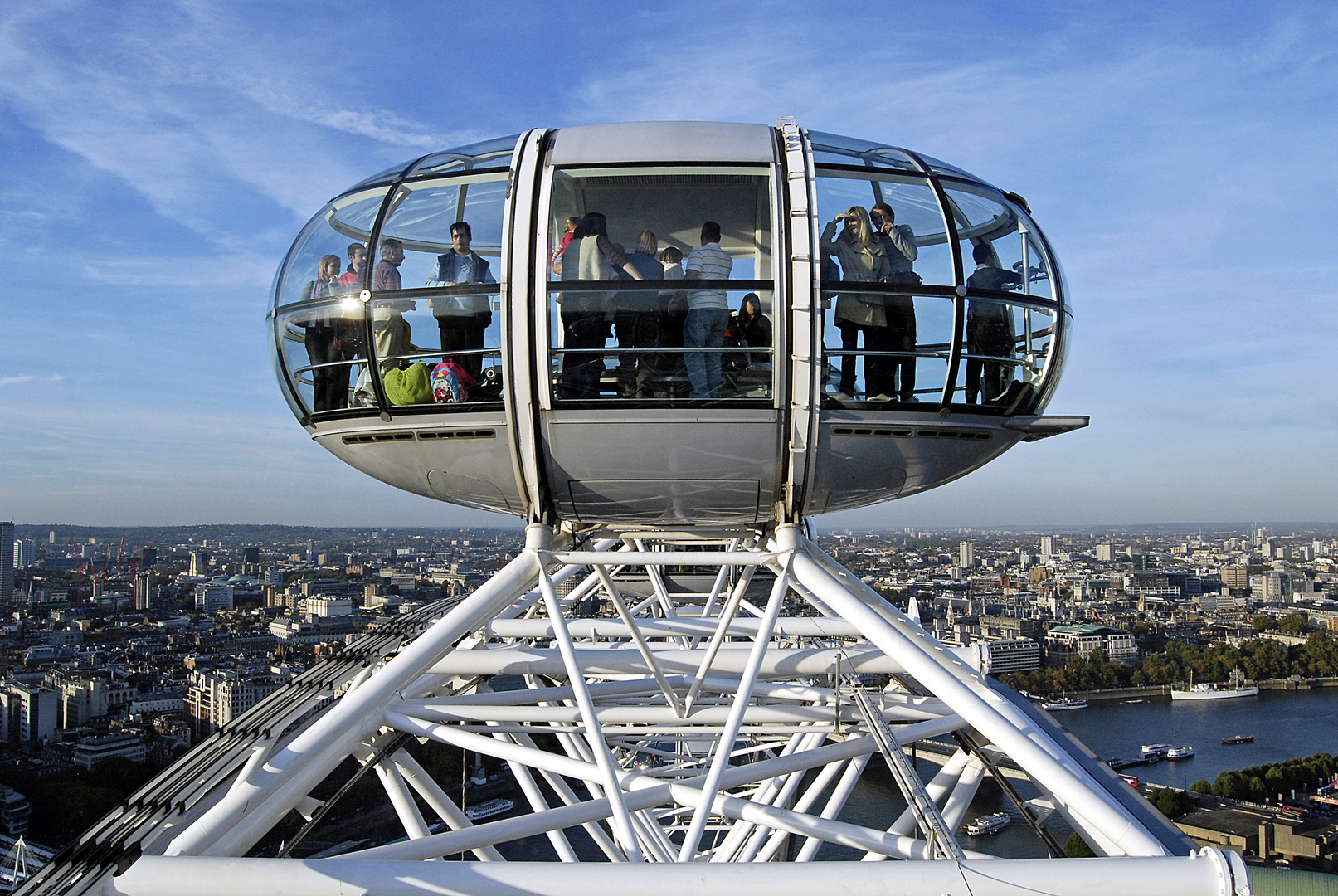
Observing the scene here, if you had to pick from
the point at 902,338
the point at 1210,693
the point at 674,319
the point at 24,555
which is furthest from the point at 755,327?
the point at 24,555

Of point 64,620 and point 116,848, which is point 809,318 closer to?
point 116,848

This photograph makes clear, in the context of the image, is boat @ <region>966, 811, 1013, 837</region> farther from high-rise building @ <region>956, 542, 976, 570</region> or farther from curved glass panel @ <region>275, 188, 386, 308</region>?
high-rise building @ <region>956, 542, 976, 570</region>

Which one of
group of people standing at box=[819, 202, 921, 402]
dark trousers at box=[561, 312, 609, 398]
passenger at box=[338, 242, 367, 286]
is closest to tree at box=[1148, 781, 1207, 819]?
group of people standing at box=[819, 202, 921, 402]

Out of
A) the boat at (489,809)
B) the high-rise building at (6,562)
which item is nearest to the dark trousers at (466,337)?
the boat at (489,809)

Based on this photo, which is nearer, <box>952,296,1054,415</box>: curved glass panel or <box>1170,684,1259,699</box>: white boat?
<box>952,296,1054,415</box>: curved glass panel

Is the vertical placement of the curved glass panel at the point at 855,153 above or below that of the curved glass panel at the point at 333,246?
above

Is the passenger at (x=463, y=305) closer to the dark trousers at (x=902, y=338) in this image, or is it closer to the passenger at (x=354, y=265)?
the passenger at (x=354, y=265)

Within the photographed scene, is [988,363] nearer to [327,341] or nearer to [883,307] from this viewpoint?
[883,307]
